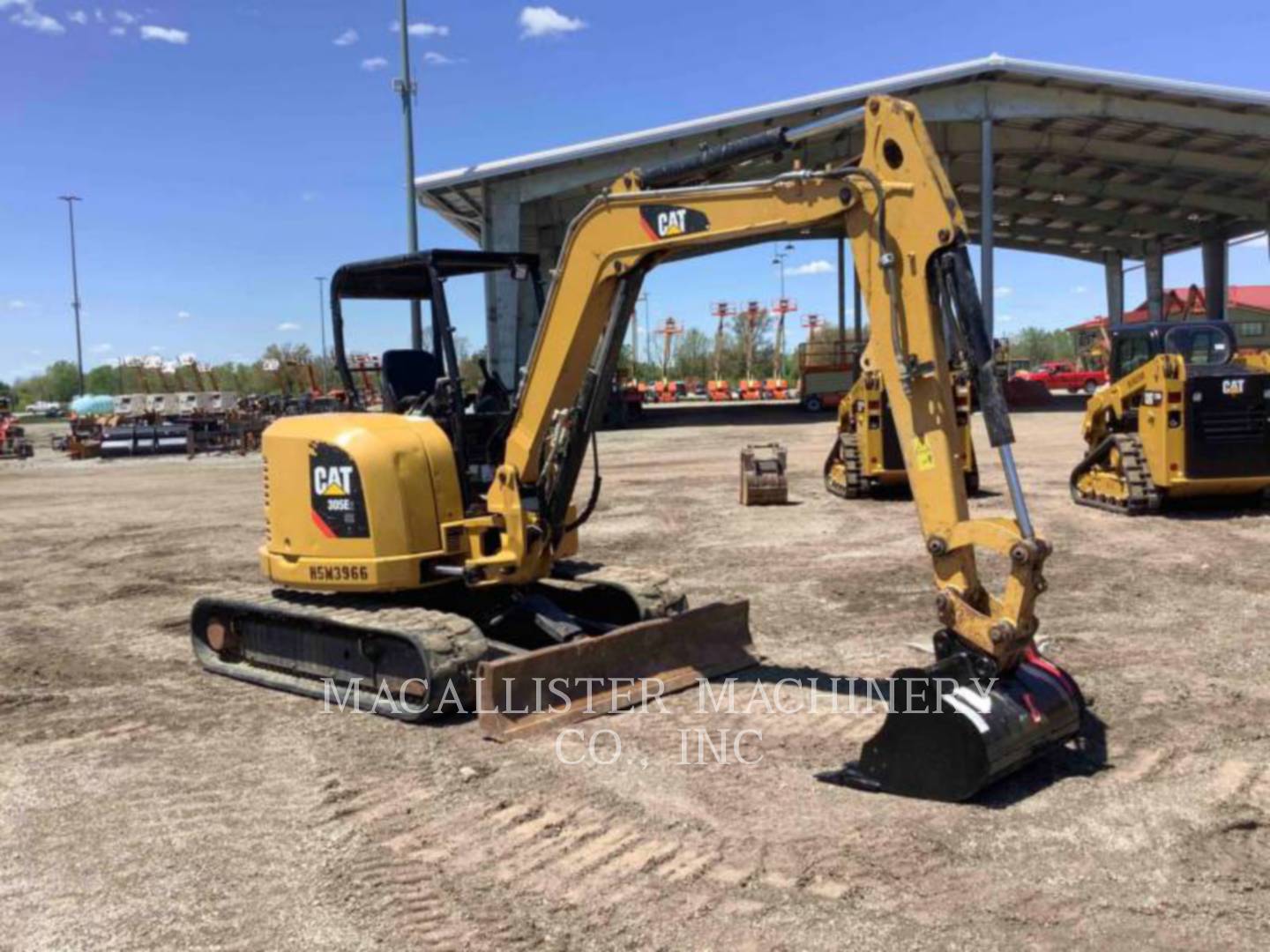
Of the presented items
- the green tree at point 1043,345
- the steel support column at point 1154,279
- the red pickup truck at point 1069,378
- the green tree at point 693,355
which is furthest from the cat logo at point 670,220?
the green tree at point 1043,345

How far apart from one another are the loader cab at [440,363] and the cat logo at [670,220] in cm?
133

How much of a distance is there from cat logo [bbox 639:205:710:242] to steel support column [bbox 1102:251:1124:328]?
51.6 meters

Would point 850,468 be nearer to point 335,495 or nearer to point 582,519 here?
point 582,519

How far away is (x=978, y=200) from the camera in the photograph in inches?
1676

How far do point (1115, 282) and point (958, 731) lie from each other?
5358 cm

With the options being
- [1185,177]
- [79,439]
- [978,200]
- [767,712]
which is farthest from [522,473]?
[978,200]

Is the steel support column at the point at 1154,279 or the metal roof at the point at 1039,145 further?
the steel support column at the point at 1154,279

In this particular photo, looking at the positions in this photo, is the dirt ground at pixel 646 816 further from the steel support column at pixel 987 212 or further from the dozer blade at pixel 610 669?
the steel support column at pixel 987 212

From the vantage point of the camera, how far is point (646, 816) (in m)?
4.84

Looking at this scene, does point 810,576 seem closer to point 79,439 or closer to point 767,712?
point 767,712

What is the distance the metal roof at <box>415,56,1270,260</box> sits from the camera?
28.5 meters

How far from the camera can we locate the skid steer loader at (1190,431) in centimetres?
1264

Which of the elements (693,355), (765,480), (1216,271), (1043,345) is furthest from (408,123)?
(1043,345)

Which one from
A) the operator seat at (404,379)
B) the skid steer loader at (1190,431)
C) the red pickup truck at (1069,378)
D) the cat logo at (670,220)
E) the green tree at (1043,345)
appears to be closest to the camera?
the cat logo at (670,220)
